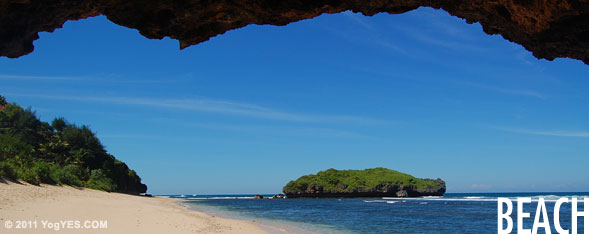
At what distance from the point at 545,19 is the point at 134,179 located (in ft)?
211

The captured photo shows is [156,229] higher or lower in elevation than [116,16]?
lower

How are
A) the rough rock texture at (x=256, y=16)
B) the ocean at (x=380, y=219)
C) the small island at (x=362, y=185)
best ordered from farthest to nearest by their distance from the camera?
the small island at (x=362, y=185) < the ocean at (x=380, y=219) < the rough rock texture at (x=256, y=16)

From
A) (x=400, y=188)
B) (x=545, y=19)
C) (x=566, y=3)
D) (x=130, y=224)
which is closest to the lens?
(x=566, y=3)

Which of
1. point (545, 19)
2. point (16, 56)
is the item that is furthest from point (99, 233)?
point (545, 19)

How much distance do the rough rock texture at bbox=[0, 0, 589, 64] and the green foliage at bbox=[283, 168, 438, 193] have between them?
95534mm

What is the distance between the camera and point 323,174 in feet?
366

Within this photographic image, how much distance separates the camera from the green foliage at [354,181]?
98062 millimetres

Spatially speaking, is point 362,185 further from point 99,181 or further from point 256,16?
point 256,16

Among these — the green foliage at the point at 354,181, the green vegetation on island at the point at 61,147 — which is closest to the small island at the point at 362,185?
the green foliage at the point at 354,181

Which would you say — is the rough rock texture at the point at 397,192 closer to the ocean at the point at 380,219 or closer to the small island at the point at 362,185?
the small island at the point at 362,185

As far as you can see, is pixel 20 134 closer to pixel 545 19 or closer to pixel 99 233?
pixel 99 233

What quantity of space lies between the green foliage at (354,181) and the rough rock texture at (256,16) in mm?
95534

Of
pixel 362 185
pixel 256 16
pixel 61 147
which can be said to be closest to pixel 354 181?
pixel 362 185

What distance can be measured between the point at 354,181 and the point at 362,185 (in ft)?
11.1
